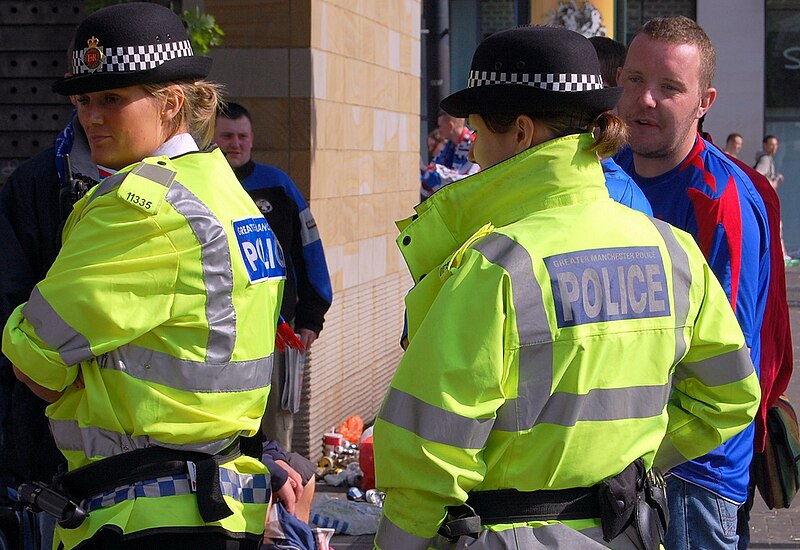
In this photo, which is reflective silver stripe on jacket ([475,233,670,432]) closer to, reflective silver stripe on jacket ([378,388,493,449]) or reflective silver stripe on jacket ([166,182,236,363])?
reflective silver stripe on jacket ([378,388,493,449])

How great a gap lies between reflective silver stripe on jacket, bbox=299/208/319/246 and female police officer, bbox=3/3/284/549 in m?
3.37

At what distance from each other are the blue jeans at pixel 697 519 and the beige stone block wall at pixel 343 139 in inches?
148

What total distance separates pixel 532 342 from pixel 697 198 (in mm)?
1443

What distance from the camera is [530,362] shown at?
2412 millimetres

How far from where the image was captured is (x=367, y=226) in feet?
27.3

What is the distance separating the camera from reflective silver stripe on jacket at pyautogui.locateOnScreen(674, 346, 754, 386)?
2.75m

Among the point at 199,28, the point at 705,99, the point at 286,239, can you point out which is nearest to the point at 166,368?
the point at 705,99

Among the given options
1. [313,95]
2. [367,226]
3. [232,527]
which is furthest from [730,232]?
[367,226]

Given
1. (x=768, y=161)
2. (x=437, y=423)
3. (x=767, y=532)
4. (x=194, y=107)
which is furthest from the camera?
(x=768, y=161)

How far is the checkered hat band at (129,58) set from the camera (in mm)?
2957

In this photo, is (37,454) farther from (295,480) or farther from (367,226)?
(367,226)

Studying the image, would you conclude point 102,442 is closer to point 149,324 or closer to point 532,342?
point 149,324

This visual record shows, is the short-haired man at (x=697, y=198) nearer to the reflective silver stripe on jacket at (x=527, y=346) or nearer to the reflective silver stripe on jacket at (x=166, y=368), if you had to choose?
the reflective silver stripe on jacket at (x=527, y=346)

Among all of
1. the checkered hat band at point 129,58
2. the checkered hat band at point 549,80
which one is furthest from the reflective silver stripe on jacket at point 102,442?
the checkered hat band at point 549,80
